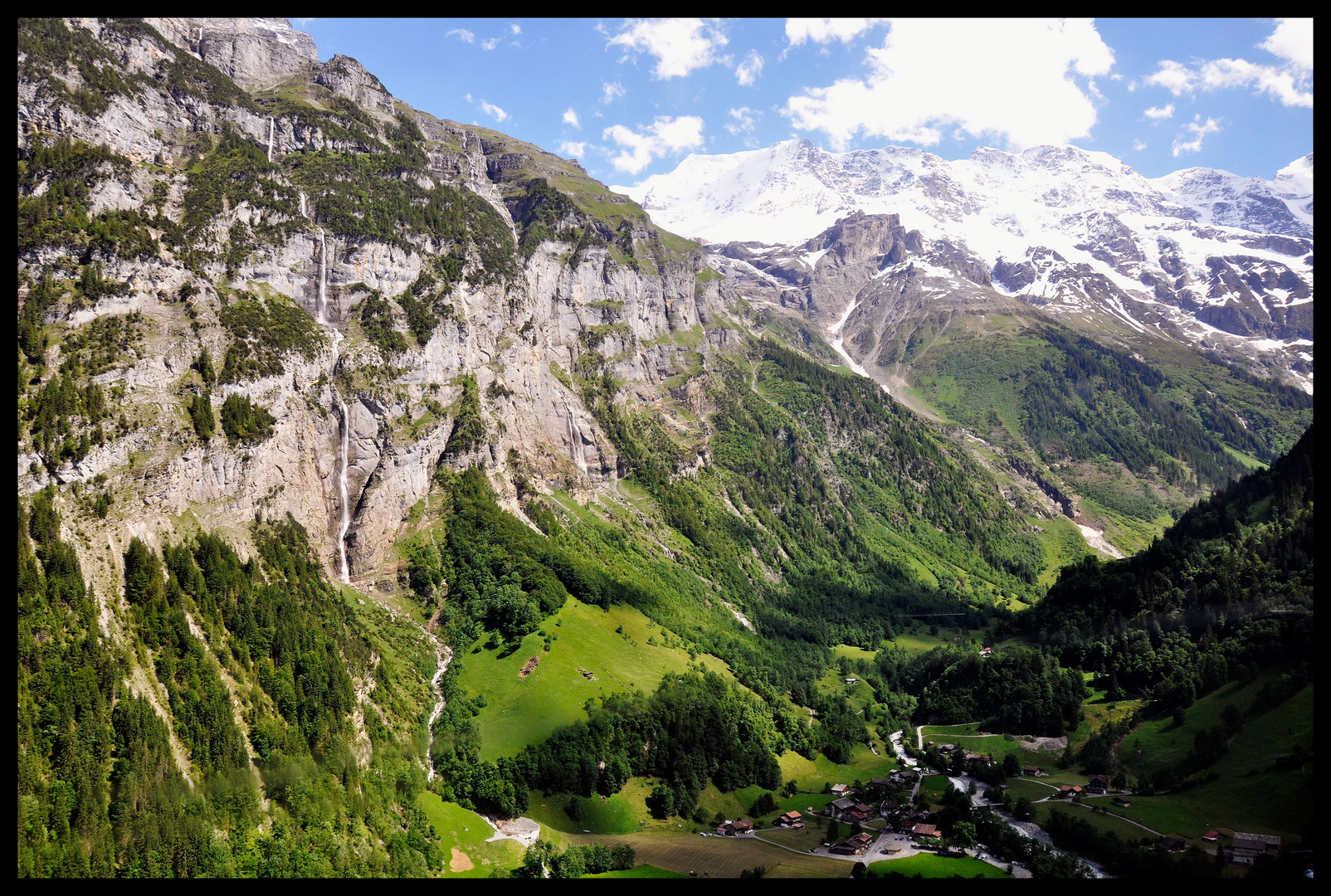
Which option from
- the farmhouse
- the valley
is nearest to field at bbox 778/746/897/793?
the valley

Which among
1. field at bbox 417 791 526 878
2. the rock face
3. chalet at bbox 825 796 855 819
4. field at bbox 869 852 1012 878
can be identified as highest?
the rock face

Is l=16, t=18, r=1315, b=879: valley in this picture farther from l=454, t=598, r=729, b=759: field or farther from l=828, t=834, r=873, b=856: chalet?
l=454, t=598, r=729, b=759: field

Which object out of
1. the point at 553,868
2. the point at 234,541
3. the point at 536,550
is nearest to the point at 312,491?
the point at 234,541

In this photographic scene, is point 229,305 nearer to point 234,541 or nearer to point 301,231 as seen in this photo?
point 301,231

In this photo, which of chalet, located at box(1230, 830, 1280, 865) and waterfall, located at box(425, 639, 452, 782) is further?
waterfall, located at box(425, 639, 452, 782)

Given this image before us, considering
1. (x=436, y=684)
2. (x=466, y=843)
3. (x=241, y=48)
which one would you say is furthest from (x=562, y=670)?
(x=241, y=48)

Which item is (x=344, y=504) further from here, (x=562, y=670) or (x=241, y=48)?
(x=241, y=48)

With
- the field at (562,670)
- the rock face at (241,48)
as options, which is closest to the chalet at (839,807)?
the field at (562,670)
